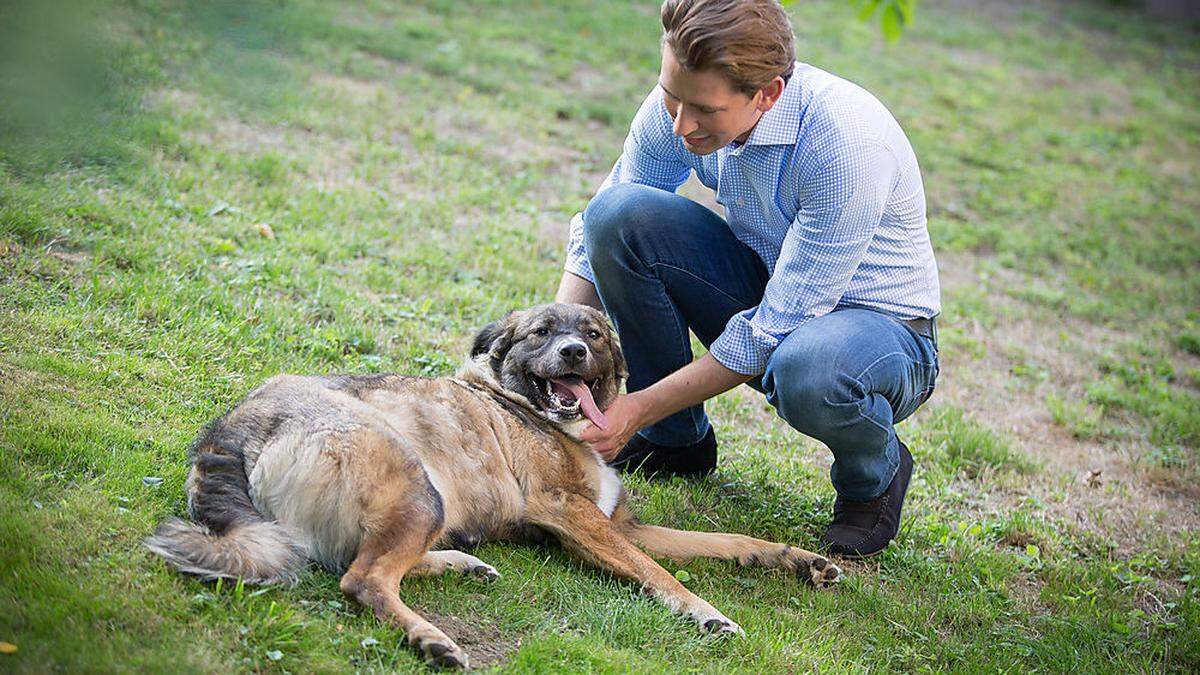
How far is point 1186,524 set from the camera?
219 inches

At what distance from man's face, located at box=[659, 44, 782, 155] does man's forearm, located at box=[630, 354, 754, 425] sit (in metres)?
0.82

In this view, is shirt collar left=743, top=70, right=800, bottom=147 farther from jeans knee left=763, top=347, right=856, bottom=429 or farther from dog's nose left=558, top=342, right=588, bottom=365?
dog's nose left=558, top=342, right=588, bottom=365

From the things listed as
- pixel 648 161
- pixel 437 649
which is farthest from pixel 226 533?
pixel 648 161

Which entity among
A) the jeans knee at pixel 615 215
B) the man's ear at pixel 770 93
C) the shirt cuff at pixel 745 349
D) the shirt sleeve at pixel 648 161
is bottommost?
the shirt cuff at pixel 745 349

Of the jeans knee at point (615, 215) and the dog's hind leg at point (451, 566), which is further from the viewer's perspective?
the jeans knee at point (615, 215)

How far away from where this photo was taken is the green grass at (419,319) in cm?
276

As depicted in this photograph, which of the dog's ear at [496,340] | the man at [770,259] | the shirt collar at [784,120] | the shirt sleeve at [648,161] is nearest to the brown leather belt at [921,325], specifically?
the man at [770,259]

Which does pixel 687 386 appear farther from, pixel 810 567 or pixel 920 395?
pixel 920 395

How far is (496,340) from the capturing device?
15.0 ft

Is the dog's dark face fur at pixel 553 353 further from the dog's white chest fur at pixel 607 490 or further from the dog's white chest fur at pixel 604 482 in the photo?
the dog's white chest fur at pixel 607 490

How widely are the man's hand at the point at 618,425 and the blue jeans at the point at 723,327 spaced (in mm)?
530

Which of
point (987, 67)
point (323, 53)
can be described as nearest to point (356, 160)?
point (323, 53)

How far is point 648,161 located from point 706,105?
1034 mm

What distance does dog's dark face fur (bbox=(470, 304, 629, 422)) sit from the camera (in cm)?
434
